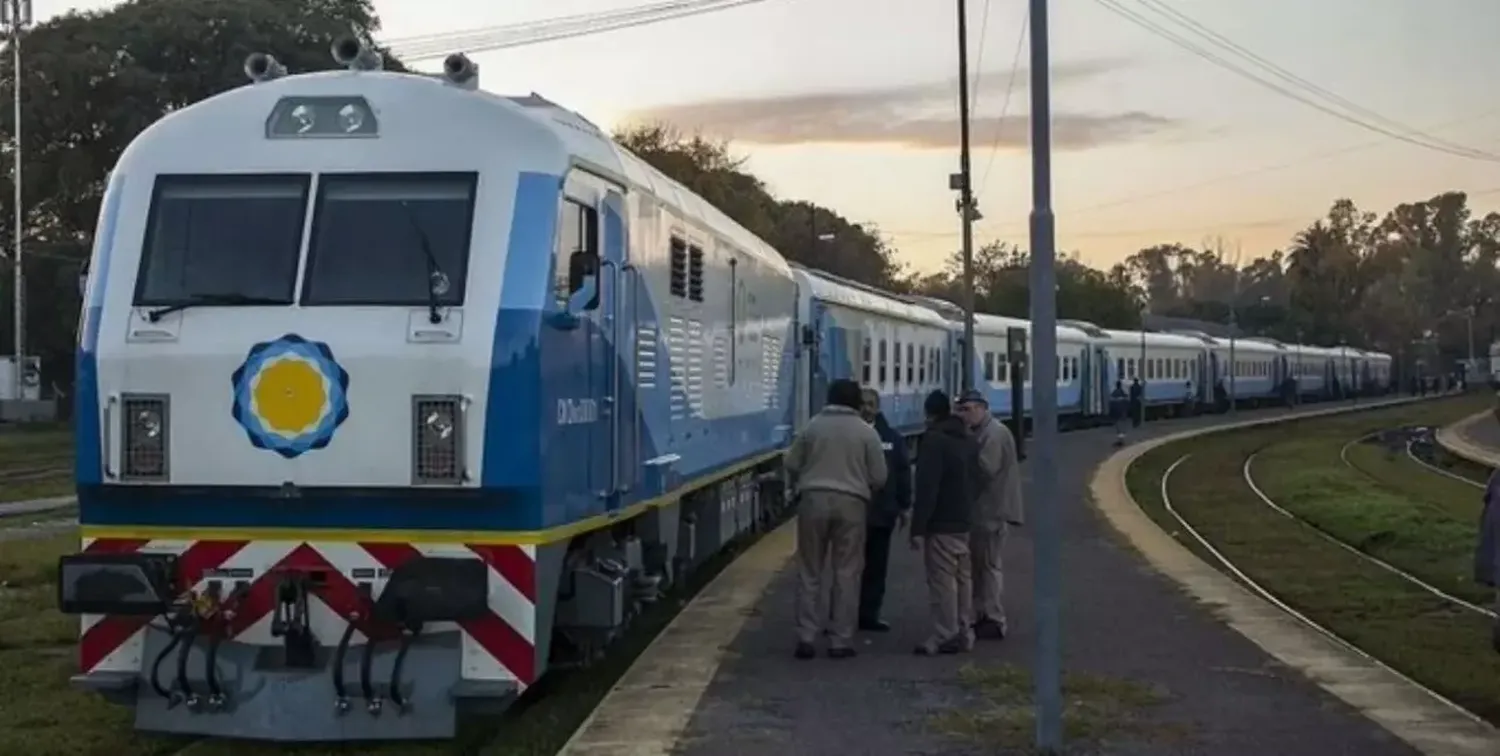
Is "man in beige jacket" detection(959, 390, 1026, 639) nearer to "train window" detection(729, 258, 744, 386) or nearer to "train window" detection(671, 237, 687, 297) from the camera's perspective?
"train window" detection(671, 237, 687, 297)

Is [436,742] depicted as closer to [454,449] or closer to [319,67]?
[454,449]

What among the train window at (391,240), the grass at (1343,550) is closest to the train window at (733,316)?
the grass at (1343,550)

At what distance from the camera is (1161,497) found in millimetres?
29859

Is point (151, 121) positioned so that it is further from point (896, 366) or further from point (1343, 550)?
point (1343, 550)

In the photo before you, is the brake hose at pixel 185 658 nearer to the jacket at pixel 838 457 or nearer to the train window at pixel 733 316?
the jacket at pixel 838 457

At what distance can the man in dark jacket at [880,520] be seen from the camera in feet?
43.6

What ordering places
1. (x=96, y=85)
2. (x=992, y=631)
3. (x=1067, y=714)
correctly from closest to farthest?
1. (x=1067, y=714)
2. (x=992, y=631)
3. (x=96, y=85)

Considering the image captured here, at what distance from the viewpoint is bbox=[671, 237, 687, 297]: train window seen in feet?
41.9

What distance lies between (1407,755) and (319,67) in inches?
1902

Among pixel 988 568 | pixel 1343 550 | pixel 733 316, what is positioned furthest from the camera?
pixel 1343 550

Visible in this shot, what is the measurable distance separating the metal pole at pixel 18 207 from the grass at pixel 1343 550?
93.1 feet

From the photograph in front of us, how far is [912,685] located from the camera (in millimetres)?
11219

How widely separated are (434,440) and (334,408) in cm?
50

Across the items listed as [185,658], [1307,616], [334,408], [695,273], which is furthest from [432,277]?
[1307,616]
